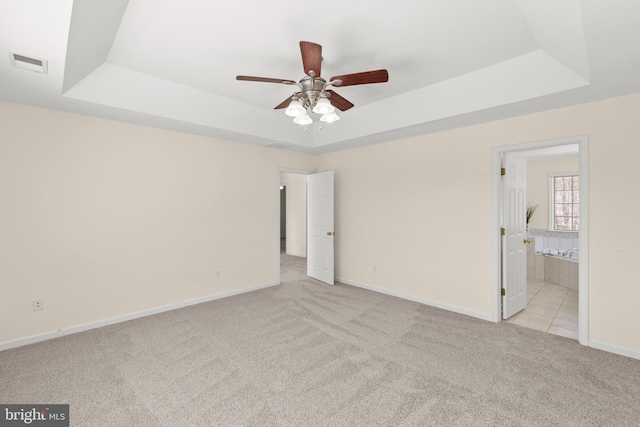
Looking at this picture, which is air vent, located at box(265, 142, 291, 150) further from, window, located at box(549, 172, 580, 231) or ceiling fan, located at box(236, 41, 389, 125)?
window, located at box(549, 172, 580, 231)

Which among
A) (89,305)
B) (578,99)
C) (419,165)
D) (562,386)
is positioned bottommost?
(562,386)

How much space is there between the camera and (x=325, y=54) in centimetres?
260

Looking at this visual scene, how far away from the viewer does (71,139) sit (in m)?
3.15

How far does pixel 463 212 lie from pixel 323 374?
2659 millimetres

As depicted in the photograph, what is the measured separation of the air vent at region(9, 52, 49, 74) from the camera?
204 cm

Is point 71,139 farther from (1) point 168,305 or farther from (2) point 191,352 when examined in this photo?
(2) point 191,352

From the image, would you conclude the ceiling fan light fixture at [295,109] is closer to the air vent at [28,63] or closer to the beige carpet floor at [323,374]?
the air vent at [28,63]

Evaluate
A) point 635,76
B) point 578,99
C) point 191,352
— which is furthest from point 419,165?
point 191,352

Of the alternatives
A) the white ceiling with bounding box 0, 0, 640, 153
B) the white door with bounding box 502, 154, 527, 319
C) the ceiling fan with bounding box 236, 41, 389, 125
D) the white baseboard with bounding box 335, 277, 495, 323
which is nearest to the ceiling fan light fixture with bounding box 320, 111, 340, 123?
the ceiling fan with bounding box 236, 41, 389, 125

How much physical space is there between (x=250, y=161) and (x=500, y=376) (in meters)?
4.16

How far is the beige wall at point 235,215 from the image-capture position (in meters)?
2.78

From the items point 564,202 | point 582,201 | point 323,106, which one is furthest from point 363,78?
point 564,202

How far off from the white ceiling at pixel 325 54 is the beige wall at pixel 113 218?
0.36m

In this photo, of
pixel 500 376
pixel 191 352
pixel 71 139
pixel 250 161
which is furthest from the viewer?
pixel 250 161
